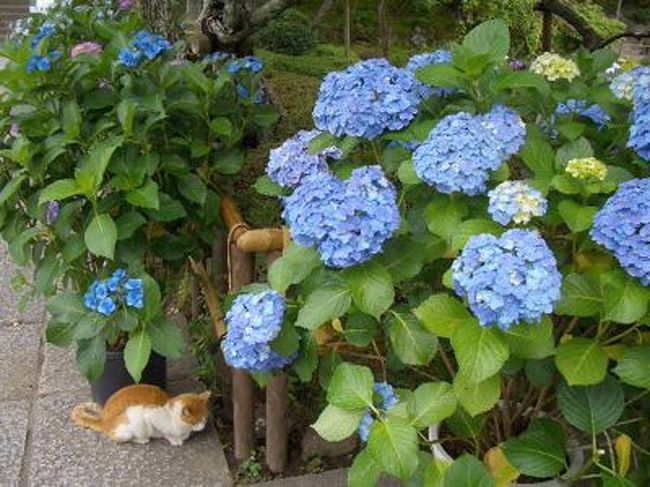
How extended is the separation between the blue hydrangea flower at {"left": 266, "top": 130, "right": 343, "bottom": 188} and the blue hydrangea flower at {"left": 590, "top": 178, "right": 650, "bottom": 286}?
2.11 feet

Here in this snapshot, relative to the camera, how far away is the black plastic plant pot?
251 cm

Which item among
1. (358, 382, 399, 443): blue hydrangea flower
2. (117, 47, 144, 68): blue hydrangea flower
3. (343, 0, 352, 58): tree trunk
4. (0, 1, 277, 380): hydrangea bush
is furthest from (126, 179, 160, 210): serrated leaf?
(343, 0, 352, 58): tree trunk

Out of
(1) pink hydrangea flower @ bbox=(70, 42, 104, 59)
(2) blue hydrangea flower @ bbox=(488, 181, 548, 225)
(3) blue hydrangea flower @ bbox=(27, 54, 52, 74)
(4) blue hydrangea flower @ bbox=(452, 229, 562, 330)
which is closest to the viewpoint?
(4) blue hydrangea flower @ bbox=(452, 229, 562, 330)

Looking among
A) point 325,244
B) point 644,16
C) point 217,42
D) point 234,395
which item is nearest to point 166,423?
point 234,395

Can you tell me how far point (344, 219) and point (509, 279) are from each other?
320 millimetres

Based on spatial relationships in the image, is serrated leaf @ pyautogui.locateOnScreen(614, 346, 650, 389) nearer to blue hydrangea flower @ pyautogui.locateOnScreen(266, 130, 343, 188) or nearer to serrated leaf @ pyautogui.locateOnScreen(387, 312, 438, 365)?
serrated leaf @ pyautogui.locateOnScreen(387, 312, 438, 365)

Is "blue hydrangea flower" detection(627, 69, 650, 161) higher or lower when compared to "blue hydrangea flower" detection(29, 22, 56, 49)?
higher

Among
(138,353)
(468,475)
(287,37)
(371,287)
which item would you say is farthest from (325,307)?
(287,37)

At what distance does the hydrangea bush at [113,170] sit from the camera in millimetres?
2141

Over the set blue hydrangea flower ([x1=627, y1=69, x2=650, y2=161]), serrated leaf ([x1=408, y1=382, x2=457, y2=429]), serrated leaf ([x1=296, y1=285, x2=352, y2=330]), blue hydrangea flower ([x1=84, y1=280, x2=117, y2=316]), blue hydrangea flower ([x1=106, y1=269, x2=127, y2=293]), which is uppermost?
blue hydrangea flower ([x1=627, y1=69, x2=650, y2=161])

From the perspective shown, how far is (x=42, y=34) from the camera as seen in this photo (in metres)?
2.56

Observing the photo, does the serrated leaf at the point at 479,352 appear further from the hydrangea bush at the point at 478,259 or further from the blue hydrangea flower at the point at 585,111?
the blue hydrangea flower at the point at 585,111

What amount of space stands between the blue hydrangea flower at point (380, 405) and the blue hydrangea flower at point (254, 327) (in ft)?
0.81

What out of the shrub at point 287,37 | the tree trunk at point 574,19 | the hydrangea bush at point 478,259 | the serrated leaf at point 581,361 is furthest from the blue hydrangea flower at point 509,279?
the shrub at point 287,37
